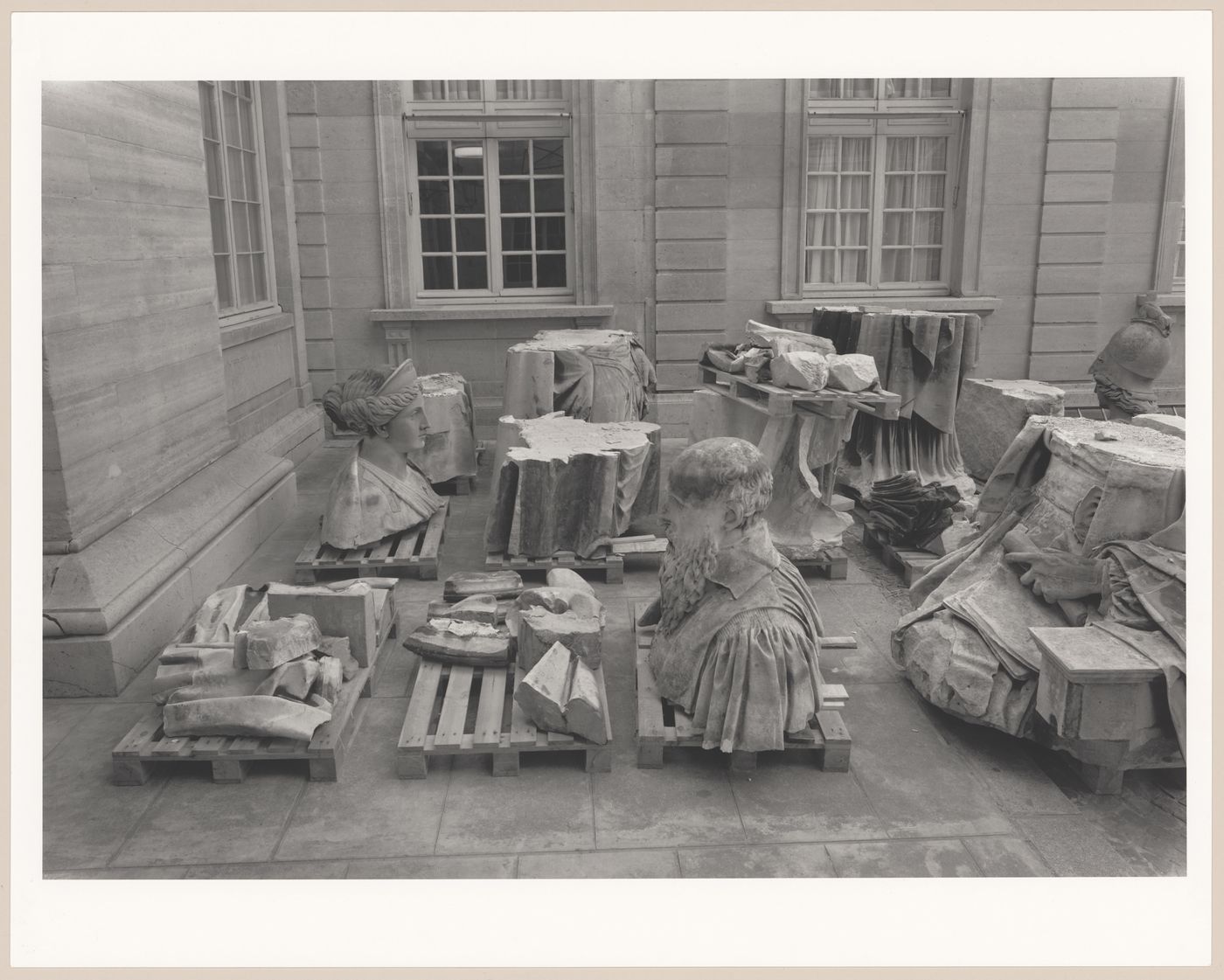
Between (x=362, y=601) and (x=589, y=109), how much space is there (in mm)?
7136

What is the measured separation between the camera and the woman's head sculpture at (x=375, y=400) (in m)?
6.08

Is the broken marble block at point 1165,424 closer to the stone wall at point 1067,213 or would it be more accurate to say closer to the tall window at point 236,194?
the stone wall at point 1067,213

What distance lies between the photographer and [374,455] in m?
6.32

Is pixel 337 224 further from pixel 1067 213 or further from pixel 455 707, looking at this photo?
pixel 1067 213

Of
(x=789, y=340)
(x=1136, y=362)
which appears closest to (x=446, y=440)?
(x=789, y=340)

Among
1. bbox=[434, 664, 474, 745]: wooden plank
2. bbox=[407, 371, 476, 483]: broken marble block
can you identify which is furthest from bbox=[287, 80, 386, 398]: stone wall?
bbox=[434, 664, 474, 745]: wooden plank

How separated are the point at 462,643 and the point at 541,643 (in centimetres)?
46

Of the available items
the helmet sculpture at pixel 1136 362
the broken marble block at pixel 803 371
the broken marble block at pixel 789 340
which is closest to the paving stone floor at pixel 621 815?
the broken marble block at pixel 803 371

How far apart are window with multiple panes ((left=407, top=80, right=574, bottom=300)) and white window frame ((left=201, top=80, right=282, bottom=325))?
1592 mm

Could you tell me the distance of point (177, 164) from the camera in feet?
19.1

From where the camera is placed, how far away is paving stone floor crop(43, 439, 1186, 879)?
336 centimetres

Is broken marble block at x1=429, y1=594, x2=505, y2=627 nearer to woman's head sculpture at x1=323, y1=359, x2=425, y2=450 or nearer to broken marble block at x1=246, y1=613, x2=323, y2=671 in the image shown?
broken marble block at x1=246, y1=613, x2=323, y2=671
